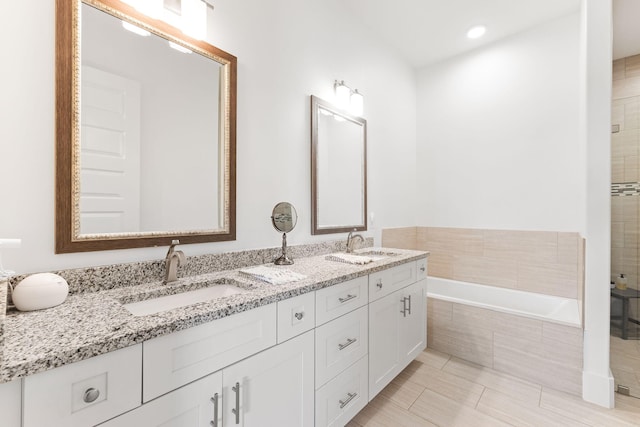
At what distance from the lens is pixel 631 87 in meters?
2.87

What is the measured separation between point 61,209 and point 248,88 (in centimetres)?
109

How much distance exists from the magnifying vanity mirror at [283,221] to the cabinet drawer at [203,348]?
0.60 metres

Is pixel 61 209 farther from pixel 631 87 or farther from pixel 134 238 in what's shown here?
pixel 631 87

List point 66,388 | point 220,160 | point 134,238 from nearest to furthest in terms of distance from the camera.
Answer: point 66,388 < point 134,238 < point 220,160

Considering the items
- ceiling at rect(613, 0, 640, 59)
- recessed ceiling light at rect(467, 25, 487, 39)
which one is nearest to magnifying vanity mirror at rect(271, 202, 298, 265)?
recessed ceiling light at rect(467, 25, 487, 39)

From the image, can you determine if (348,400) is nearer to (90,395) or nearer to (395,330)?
(395,330)

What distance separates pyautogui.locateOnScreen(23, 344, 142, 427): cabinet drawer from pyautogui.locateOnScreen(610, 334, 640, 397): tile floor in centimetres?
292

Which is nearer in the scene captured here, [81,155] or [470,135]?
[81,155]

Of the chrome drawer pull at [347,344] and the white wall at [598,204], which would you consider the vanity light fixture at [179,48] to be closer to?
the chrome drawer pull at [347,344]

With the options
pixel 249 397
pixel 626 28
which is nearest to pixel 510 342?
pixel 249 397

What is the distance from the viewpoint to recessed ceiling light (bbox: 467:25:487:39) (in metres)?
2.61

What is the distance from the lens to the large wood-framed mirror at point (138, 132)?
1064 mm

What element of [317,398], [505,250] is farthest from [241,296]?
[505,250]

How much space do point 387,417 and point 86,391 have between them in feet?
5.30
